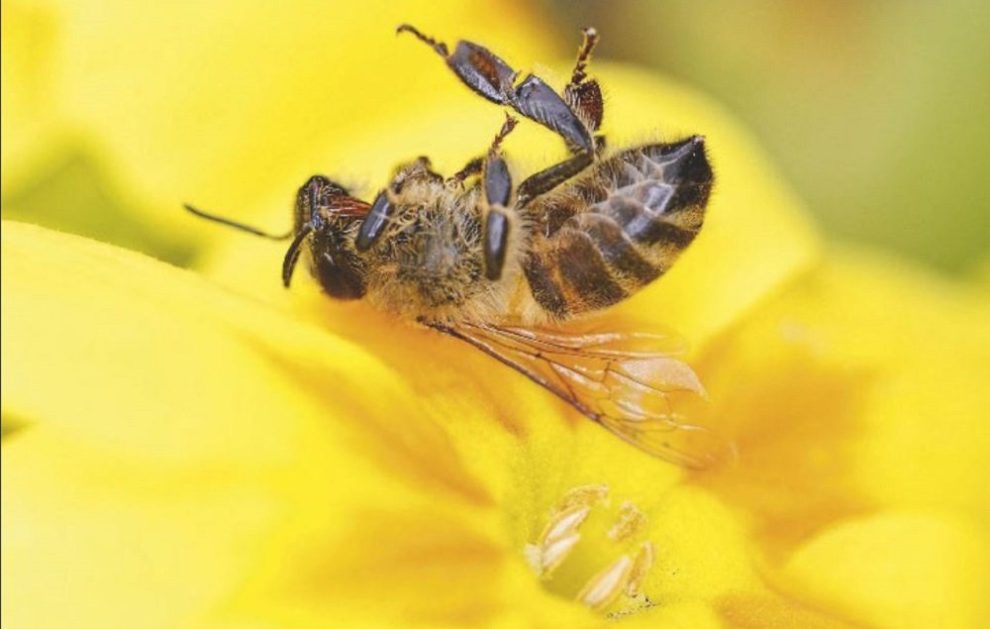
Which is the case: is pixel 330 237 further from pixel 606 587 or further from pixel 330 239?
pixel 606 587

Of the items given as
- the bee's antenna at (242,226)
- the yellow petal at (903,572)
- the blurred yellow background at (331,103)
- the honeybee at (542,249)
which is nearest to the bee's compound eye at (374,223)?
the honeybee at (542,249)

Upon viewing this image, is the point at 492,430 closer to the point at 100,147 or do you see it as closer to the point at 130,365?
the point at 130,365

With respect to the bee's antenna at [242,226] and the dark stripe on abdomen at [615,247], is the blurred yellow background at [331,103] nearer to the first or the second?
Answer: the bee's antenna at [242,226]

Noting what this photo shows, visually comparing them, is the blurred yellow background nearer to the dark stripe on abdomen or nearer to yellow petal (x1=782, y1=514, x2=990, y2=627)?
the dark stripe on abdomen

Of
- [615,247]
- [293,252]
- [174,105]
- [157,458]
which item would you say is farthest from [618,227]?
[174,105]

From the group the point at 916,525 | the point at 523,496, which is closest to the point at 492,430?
the point at 523,496

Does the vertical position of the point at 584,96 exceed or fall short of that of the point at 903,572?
it exceeds it
